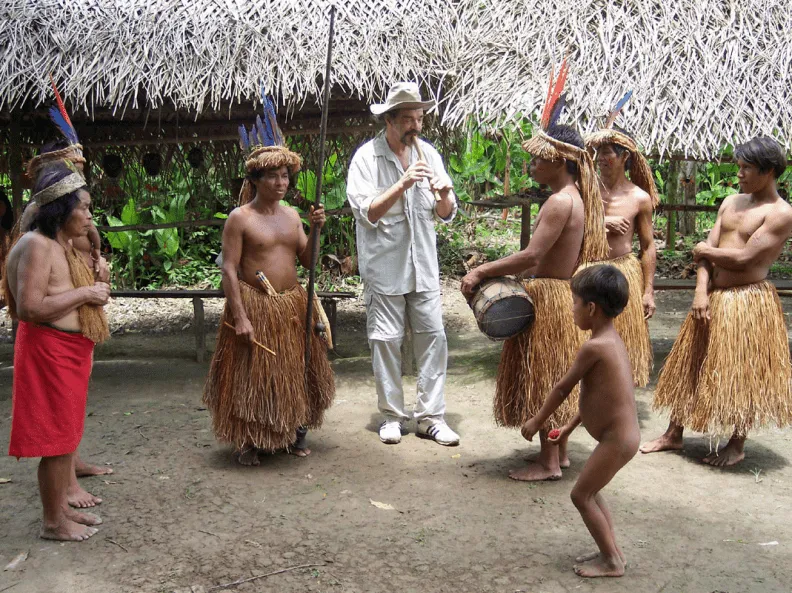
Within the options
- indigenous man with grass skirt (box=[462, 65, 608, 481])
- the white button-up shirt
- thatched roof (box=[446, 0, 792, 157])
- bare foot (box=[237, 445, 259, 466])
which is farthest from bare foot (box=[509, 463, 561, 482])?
thatched roof (box=[446, 0, 792, 157])

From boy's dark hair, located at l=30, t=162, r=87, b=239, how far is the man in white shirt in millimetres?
1457

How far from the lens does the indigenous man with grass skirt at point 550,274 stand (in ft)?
10.9

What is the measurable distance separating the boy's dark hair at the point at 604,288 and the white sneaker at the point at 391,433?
1686mm

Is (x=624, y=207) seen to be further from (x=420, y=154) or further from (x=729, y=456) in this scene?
(x=729, y=456)

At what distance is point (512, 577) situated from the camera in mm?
2646

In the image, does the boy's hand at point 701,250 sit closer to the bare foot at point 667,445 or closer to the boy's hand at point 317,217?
the bare foot at point 667,445

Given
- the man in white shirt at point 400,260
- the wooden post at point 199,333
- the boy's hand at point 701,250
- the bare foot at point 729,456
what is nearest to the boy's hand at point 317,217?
the man in white shirt at point 400,260

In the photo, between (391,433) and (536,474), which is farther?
(391,433)

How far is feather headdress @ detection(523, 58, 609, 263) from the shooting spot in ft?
10.9

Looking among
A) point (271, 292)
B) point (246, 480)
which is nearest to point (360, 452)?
point (246, 480)

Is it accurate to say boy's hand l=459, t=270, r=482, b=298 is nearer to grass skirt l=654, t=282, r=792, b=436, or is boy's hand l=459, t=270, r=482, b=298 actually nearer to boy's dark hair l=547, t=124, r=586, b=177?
boy's dark hair l=547, t=124, r=586, b=177

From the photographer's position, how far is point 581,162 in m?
3.41

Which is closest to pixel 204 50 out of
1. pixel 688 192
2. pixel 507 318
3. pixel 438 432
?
pixel 438 432

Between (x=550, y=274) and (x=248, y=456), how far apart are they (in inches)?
63.6
